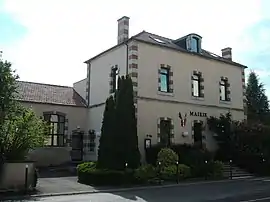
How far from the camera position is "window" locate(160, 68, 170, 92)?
21.9m

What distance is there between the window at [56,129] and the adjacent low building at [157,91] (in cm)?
22

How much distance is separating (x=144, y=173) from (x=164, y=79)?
8.15m

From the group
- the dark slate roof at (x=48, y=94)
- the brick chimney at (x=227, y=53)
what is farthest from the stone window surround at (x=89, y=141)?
the brick chimney at (x=227, y=53)

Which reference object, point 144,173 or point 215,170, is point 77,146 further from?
point 215,170

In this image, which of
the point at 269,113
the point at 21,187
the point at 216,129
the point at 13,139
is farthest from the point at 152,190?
the point at 269,113

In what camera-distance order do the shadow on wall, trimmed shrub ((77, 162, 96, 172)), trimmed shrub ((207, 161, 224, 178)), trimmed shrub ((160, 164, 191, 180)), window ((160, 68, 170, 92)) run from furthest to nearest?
window ((160, 68, 170, 92)) → the shadow on wall → trimmed shrub ((207, 161, 224, 178)) → trimmed shrub ((160, 164, 191, 180)) → trimmed shrub ((77, 162, 96, 172))

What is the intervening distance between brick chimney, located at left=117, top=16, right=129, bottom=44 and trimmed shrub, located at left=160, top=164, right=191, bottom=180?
376 inches

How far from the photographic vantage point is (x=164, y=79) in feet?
72.5

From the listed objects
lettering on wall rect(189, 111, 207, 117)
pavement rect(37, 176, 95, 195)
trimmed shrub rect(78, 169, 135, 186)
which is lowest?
pavement rect(37, 176, 95, 195)

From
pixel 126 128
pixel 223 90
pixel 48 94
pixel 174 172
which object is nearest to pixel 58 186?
pixel 126 128

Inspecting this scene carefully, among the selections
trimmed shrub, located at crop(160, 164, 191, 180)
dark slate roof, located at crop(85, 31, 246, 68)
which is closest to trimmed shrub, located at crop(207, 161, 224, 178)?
trimmed shrub, located at crop(160, 164, 191, 180)

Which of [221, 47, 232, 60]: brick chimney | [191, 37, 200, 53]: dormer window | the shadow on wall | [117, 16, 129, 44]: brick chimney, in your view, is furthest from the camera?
[221, 47, 232, 60]: brick chimney

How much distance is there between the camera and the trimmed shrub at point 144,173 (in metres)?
15.6

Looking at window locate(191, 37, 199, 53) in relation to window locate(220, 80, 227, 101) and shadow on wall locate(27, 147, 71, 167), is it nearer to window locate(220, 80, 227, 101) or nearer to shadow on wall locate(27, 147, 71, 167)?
window locate(220, 80, 227, 101)
